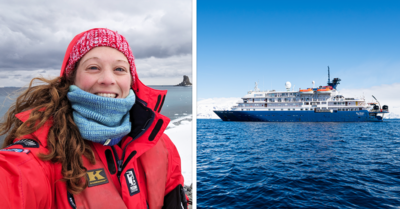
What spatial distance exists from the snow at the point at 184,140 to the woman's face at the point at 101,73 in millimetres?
1664

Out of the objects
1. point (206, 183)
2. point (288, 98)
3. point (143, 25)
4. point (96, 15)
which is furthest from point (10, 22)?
point (288, 98)

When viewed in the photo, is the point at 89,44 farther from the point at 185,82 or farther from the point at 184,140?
the point at 184,140

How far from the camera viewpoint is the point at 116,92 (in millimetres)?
581

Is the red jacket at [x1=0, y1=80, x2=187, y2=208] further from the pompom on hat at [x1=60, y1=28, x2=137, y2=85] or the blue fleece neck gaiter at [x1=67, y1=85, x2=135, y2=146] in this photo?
the pompom on hat at [x1=60, y1=28, x2=137, y2=85]

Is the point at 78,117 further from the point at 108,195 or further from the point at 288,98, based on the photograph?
the point at 288,98

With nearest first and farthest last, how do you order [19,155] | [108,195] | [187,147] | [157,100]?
[19,155]
[108,195]
[157,100]
[187,147]

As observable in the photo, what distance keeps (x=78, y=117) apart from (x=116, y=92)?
0.12 m

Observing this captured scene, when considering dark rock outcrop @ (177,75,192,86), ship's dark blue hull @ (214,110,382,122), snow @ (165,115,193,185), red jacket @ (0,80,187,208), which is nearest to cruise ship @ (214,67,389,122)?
ship's dark blue hull @ (214,110,382,122)

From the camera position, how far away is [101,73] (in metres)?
0.56

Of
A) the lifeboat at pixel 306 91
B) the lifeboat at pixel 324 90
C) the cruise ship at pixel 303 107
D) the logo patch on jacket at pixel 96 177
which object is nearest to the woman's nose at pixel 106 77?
the logo patch on jacket at pixel 96 177

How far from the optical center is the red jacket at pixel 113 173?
1.23 feet

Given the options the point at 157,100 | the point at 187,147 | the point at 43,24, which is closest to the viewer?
the point at 157,100

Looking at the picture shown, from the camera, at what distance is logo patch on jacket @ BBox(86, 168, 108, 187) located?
51 centimetres

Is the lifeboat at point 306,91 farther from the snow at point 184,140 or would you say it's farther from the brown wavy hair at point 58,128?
the brown wavy hair at point 58,128
